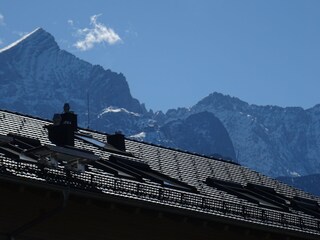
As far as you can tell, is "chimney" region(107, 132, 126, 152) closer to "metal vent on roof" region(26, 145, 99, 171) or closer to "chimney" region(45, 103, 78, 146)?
"chimney" region(45, 103, 78, 146)

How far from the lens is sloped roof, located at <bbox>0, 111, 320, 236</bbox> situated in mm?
28938

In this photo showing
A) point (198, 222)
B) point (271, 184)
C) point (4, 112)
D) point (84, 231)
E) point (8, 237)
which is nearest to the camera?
point (8, 237)

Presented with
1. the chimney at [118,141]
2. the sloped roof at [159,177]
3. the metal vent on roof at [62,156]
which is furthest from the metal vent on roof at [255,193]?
the metal vent on roof at [62,156]

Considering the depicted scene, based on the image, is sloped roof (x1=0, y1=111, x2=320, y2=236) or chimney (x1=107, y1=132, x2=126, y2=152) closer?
sloped roof (x1=0, y1=111, x2=320, y2=236)

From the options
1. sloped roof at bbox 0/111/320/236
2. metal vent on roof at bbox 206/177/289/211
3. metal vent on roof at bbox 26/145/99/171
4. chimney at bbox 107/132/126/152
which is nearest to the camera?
metal vent on roof at bbox 26/145/99/171

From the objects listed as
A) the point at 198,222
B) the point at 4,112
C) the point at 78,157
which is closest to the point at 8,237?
the point at 78,157

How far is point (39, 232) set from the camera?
2905cm

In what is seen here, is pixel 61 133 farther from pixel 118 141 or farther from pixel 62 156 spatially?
pixel 62 156

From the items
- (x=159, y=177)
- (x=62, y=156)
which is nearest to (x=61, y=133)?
(x=159, y=177)

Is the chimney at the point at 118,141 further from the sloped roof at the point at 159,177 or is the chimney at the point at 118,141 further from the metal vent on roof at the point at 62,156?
the metal vent on roof at the point at 62,156

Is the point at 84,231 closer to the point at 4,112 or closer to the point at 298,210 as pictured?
the point at 4,112

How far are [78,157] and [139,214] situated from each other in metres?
3.27

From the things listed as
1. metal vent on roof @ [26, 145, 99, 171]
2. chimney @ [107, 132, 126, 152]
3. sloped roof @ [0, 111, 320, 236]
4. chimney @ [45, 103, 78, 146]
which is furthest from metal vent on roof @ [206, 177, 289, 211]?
metal vent on roof @ [26, 145, 99, 171]

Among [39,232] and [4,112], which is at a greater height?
[4,112]
